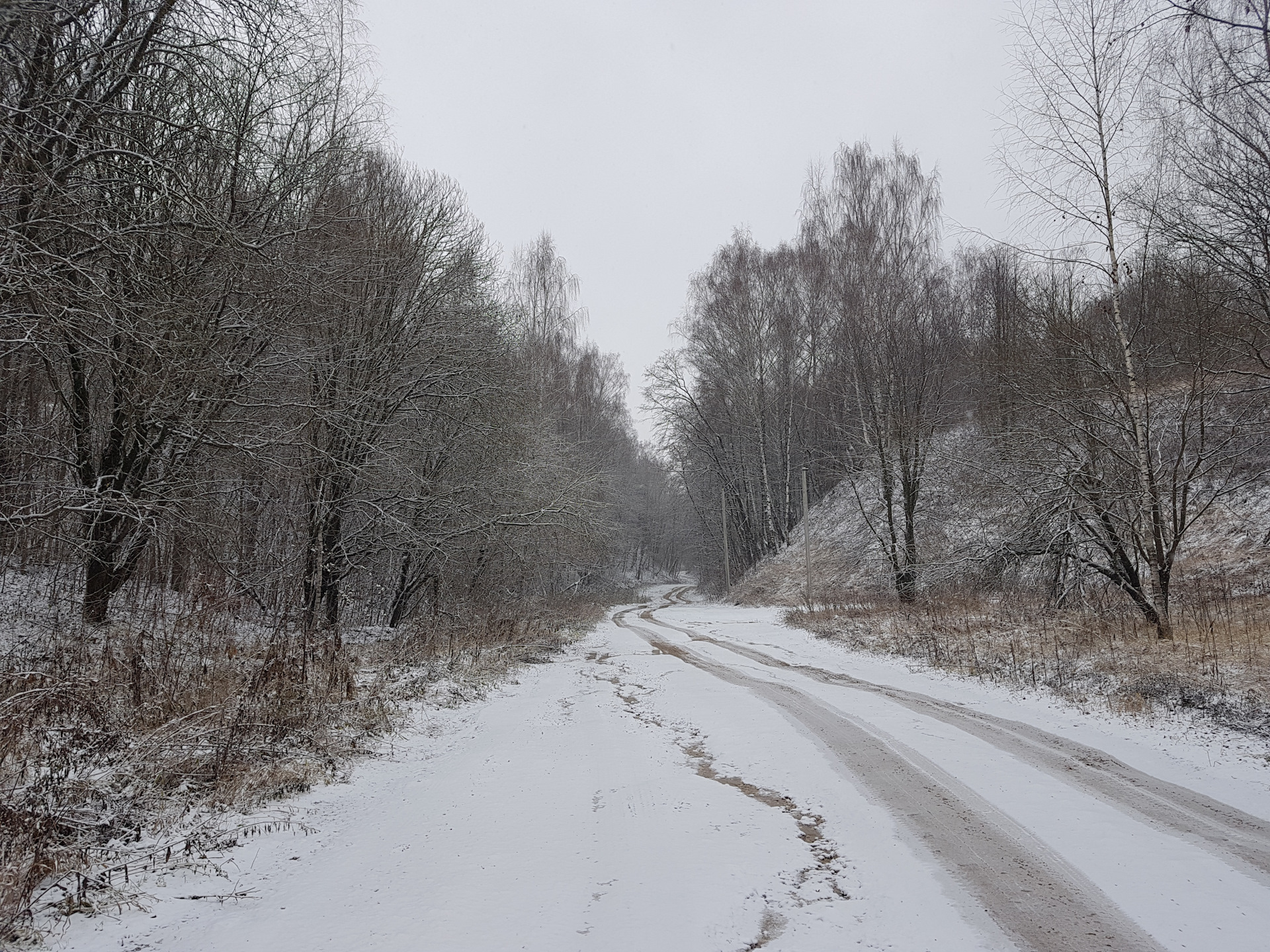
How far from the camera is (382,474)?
12.1 metres

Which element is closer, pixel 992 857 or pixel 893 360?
pixel 992 857

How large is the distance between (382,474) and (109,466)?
13.7ft

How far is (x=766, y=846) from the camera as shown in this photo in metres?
3.62

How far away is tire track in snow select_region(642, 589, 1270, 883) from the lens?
3.62 meters

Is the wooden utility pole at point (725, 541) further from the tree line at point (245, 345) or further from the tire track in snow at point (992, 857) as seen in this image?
the tire track in snow at point (992, 857)

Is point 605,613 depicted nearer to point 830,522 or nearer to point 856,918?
point 830,522

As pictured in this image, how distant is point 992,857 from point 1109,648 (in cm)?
662

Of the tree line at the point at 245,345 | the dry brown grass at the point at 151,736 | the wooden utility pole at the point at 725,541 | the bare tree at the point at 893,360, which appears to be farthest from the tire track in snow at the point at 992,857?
the wooden utility pole at the point at 725,541

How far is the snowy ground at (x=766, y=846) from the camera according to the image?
2.79 metres

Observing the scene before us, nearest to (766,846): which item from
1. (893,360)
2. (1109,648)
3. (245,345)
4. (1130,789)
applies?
(1130,789)

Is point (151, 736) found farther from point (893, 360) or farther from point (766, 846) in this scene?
point (893, 360)

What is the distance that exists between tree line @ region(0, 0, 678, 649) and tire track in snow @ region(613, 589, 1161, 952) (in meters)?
6.30

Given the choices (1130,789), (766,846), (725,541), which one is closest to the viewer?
(766,846)

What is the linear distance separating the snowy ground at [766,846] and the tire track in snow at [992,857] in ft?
0.05
